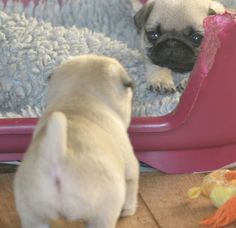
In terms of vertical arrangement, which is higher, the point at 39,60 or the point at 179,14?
the point at 179,14

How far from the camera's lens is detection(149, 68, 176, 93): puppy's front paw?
2373mm

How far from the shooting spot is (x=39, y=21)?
2.86 meters

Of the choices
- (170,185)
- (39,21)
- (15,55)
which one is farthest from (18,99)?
(170,185)

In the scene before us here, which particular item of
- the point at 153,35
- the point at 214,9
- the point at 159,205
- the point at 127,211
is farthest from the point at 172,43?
the point at 127,211

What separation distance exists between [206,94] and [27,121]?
0.65 metres

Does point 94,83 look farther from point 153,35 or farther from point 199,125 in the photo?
point 153,35

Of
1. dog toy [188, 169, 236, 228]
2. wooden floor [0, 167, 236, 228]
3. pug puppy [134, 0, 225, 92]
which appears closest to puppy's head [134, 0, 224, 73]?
pug puppy [134, 0, 225, 92]

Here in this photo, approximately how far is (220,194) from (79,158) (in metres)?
0.65

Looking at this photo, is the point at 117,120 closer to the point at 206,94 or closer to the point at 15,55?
the point at 206,94

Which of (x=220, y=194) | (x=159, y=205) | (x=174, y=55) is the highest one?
(x=174, y=55)

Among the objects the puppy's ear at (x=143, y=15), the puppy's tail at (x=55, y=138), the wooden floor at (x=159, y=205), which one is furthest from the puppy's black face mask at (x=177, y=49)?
the puppy's tail at (x=55, y=138)

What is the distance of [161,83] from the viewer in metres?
2.39

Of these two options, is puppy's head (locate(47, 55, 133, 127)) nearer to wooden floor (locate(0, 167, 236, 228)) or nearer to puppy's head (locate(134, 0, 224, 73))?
wooden floor (locate(0, 167, 236, 228))

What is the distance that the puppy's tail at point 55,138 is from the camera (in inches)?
52.2
